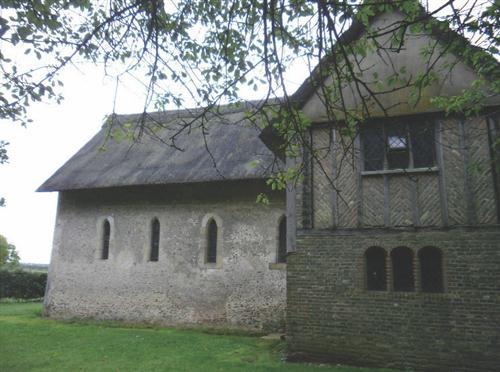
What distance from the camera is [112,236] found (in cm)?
1568

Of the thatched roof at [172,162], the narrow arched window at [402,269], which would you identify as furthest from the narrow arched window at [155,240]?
the narrow arched window at [402,269]

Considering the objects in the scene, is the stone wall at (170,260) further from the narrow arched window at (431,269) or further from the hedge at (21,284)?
the hedge at (21,284)

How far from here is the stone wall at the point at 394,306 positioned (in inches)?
315

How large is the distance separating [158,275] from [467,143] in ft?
33.8

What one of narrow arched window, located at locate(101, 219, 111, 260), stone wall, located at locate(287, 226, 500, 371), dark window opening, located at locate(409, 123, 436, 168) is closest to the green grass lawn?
stone wall, located at locate(287, 226, 500, 371)

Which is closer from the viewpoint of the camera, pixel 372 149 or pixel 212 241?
pixel 372 149

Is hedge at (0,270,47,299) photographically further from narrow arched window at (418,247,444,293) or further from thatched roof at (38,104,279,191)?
narrow arched window at (418,247,444,293)

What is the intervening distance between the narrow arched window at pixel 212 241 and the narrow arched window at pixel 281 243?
2287mm

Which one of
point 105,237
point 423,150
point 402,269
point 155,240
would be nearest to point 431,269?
point 402,269

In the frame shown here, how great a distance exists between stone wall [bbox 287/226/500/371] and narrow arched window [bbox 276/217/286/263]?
4.02 m

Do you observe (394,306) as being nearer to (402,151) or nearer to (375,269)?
(375,269)

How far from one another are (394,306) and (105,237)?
11.2m

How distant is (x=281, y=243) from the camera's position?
13.5m

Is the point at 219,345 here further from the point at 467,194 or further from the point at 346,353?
→ the point at 467,194
